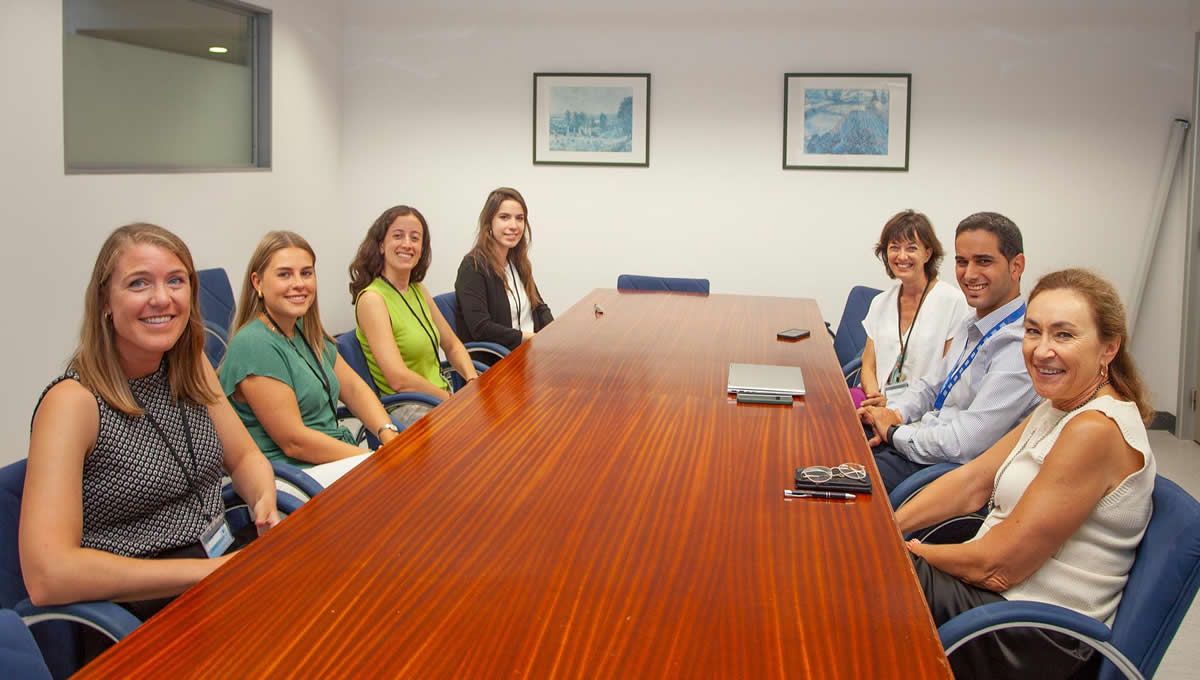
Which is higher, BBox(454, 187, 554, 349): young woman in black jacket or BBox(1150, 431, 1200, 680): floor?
BBox(454, 187, 554, 349): young woman in black jacket

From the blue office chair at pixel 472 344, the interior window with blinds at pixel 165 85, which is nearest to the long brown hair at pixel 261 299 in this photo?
the blue office chair at pixel 472 344

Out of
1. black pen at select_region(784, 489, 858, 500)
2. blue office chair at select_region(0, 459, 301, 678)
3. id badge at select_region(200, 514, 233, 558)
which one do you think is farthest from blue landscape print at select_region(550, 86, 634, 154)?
blue office chair at select_region(0, 459, 301, 678)

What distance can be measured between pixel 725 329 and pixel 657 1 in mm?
3288

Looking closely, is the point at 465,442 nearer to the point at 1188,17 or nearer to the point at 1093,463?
the point at 1093,463

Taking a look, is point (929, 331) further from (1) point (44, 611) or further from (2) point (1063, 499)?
(1) point (44, 611)

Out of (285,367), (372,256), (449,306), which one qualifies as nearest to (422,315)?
(372,256)

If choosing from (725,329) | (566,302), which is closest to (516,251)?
→ (725,329)

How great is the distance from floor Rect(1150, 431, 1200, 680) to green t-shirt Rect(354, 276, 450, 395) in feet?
8.90

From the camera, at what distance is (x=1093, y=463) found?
211 centimetres

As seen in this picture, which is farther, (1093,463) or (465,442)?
(465,442)

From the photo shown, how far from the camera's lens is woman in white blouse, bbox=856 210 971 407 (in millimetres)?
4125

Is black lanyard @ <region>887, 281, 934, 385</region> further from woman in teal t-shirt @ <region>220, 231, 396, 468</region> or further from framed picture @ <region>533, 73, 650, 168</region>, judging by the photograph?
framed picture @ <region>533, 73, 650, 168</region>

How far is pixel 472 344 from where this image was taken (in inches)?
193

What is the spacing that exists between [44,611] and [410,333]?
230 centimetres
